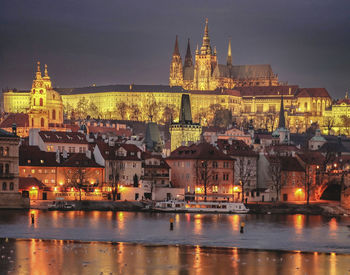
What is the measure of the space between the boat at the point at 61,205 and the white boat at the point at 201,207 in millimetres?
6657

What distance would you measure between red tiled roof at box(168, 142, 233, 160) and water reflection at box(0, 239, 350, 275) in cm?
3673

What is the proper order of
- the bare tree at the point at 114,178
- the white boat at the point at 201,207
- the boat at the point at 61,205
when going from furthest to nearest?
1. the bare tree at the point at 114,178
2. the white boat at the point at 201,207
3. the boat at the point at 61,205

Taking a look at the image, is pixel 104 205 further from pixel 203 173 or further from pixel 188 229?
pixel 188 229

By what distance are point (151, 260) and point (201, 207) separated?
3341cm

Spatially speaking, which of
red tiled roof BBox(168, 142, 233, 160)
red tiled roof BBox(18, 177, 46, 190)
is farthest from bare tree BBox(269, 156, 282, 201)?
red tiled roof BBox(18, 177, 46, 190)

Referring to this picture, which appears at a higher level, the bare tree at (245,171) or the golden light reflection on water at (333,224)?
the bare tree at (245,171)

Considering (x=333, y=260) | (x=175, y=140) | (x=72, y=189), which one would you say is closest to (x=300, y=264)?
(x=333, y=260)

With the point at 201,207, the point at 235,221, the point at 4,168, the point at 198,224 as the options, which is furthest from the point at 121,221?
the point at 201,207

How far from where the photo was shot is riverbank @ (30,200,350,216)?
79062 mm

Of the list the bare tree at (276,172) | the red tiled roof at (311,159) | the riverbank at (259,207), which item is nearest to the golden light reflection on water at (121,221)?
the riverbank at (259,207)

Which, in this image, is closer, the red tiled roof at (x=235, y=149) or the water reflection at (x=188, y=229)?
the water reflection at (x=188, y=229)

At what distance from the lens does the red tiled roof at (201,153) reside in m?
90.6

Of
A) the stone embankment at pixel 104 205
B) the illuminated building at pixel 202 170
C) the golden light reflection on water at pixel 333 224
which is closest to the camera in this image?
the golden light reflection on water at pixel 333 224

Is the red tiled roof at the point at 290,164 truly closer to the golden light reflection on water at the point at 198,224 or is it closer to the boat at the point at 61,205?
the golden light reflection on water at the point at 198,224
